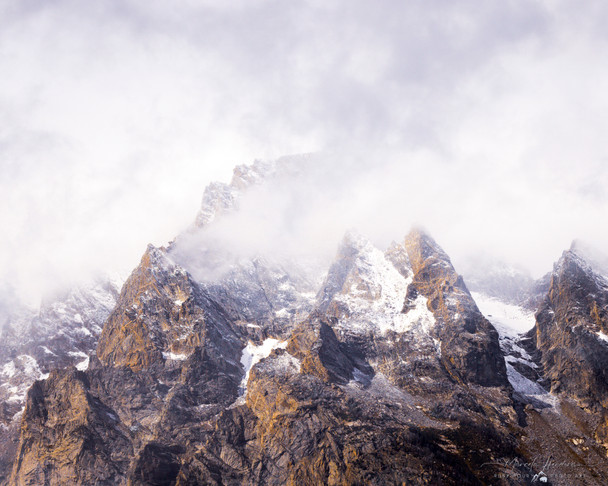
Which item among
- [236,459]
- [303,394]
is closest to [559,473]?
[303,394]

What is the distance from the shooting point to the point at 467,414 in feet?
655

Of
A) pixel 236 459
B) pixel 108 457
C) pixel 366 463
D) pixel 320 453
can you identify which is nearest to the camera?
pixel 366 463

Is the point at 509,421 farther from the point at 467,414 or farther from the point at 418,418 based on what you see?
the point at 418,418

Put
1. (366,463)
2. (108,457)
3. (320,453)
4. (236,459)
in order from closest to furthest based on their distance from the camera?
1. (366,463)
2. (320,453)
3. (236,459)
4. (108,457)

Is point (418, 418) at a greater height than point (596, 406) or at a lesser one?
lesser

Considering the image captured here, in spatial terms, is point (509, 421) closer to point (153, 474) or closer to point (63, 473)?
point (153, 474)

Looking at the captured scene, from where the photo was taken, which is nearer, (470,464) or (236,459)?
(470,464)

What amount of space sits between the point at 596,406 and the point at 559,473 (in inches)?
1964

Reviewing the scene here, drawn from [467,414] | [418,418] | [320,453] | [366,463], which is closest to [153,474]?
[320,453]

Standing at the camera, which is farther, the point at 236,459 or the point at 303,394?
the point at 303,394

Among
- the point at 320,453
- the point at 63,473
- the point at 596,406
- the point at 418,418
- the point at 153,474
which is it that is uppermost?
the point at 596,406

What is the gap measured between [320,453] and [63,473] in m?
114

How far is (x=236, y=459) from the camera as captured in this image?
177625 mm

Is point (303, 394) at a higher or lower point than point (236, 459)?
higher
